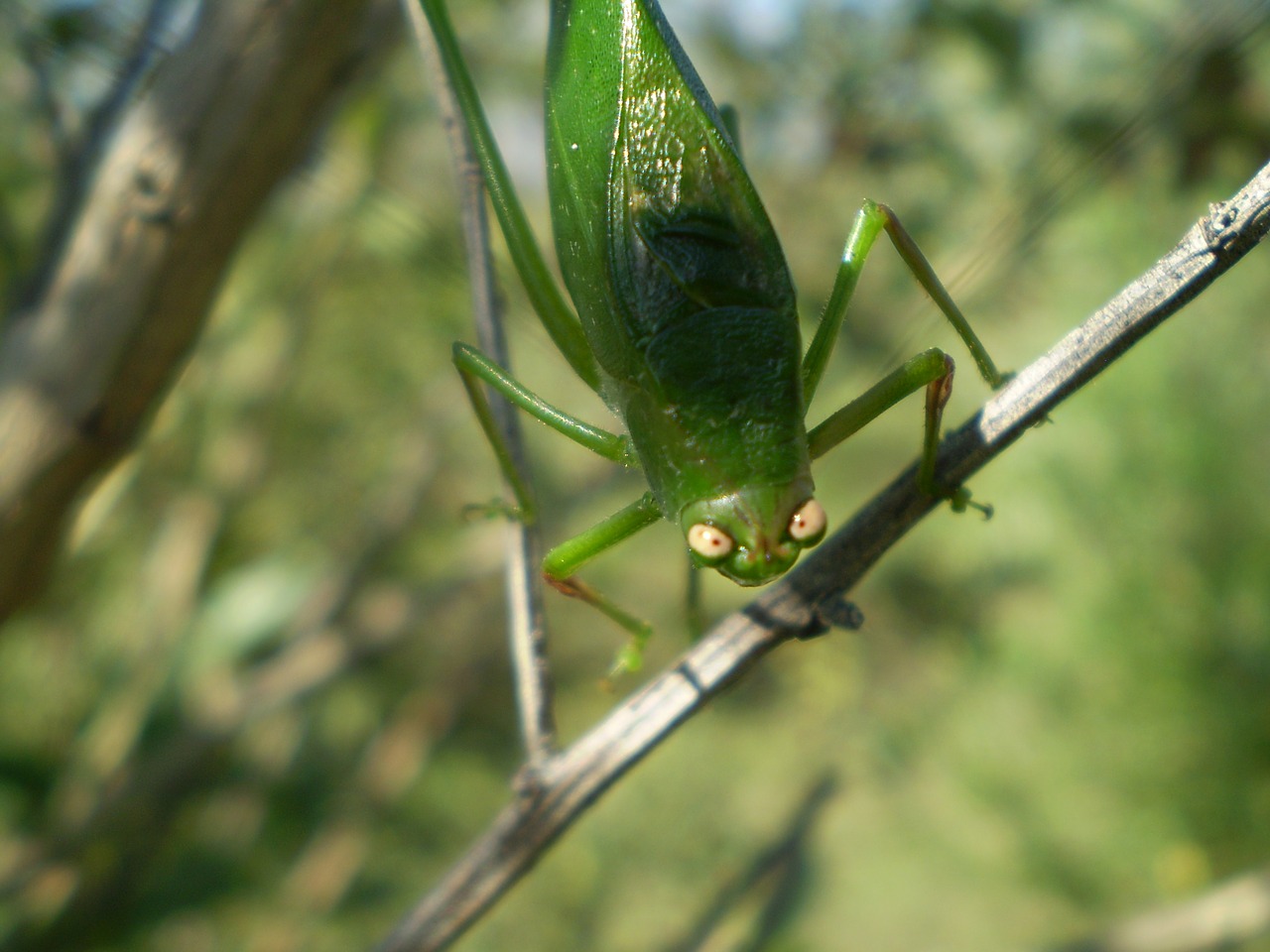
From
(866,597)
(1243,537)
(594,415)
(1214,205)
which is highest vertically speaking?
(1214,205)

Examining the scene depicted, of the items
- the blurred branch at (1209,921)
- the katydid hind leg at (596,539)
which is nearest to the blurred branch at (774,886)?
the katydid hind leg at (596,539)

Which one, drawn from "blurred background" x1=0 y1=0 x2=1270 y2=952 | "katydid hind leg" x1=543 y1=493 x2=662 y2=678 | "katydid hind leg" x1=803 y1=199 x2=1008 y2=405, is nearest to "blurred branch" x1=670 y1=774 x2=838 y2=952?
"blurred background" x1=0 y1=0 x2=1270 y2=952

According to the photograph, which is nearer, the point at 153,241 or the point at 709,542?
the point at 709,542

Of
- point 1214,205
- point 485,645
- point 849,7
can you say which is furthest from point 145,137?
point 485,645

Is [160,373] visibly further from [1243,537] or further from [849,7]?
[1243,537]

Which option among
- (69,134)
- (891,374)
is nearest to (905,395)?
(891,374)

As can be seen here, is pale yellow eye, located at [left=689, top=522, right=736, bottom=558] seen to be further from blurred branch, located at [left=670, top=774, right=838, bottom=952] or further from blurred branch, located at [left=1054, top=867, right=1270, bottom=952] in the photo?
blurred branch, located at [left=1054, top=867, right=1270, bottom=952]

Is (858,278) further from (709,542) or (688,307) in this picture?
(709,542)
